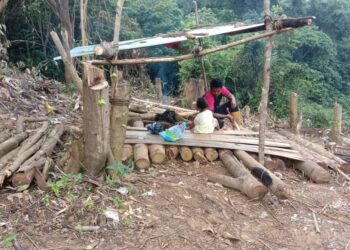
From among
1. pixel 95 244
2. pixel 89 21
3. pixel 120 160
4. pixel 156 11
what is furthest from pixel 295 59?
pixel 95 244

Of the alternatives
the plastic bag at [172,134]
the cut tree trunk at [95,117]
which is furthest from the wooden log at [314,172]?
the cut tree trunk at [95,117]

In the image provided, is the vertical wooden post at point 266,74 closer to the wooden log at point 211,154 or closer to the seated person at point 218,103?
the wooden log at point 211,154

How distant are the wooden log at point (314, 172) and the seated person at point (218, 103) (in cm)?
170

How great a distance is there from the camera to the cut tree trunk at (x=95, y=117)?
416 cm

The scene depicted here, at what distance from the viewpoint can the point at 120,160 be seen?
191 inches

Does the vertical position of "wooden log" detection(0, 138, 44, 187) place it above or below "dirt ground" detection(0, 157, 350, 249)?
above

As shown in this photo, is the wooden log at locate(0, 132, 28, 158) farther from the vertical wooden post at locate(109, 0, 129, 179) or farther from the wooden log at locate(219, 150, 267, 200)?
the wooden log at locate(219, 150, 267, 200)

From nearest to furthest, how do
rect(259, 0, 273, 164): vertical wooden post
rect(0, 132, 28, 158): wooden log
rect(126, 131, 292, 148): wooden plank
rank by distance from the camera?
1. rect(259, 0, 273, 164): vertical wooden post
2. rect(0, 132, 28, 158): wooden log
3. rect(126, 131, 292, 148): wooden plank

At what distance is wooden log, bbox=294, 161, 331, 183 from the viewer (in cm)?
544

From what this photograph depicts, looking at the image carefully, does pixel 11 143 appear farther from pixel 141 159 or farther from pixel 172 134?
pixel 172 134

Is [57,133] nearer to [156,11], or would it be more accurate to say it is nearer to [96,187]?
[96,187]

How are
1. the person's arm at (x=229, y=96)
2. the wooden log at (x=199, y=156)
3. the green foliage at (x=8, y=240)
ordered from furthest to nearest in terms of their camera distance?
the person's arm at (x=229, y=96) → the wooden log at (x=199, y=156) → the green foliage at (x=8, y=240)

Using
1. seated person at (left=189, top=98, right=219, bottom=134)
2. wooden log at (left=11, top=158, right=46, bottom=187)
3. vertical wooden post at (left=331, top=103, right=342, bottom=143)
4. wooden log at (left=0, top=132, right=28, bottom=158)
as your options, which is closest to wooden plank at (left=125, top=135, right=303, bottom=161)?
seated person at (left=189, top=98, right=219, bottom=134)

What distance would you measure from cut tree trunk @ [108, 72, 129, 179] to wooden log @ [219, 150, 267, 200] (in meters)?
1.52
